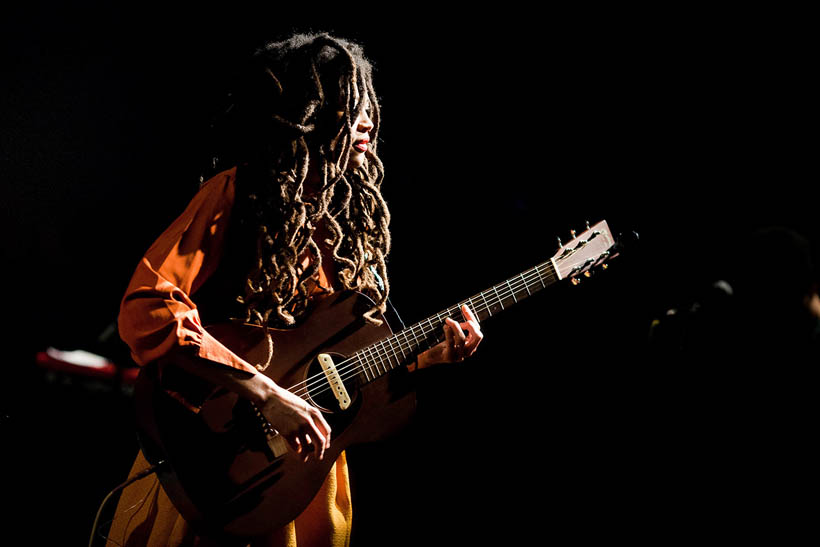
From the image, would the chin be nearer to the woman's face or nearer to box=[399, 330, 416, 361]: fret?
the woman's face

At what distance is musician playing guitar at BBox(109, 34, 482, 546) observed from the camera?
147cm

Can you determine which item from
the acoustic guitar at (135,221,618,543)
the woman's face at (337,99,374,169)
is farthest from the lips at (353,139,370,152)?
the acoustic guitar at (135,221,618,543)

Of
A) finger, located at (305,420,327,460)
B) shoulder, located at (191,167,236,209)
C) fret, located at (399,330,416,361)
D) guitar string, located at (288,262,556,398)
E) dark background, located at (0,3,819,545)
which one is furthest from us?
dark background, located at (0,3,819,545)

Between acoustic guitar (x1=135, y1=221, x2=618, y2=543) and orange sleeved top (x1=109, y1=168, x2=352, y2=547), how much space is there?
10cm

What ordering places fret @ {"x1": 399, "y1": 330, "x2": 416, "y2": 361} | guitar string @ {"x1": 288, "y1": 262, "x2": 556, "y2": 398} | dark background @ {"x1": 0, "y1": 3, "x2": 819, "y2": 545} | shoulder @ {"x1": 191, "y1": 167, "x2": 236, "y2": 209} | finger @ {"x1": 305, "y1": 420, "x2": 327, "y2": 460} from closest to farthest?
1. finger @ {"x1": 305, "y1": 420, "x2": 327, "y2": 460}
2. shoulder @ {"x1": 191, "y1": 167, "x2": 236, "y2": 209}
3. guitar string @ {"x1": 288, "y1": 262, "x2": 556, "y2": 398}
4. fret @ {"x1": 399, "y1": 330, "x2": 416, "y2": 361}
5. dark background @ {"x1": 0, "y1": 3, "x2": 819, "y2": 545}

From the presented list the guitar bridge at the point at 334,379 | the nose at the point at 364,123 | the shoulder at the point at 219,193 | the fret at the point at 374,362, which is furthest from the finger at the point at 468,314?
the shoulder at the point at 219,193

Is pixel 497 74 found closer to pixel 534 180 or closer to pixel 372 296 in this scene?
pixel 534 180

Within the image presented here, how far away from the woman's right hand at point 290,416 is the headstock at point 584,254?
1023mm

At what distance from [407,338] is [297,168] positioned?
0.70 meters

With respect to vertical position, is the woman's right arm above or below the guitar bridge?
above

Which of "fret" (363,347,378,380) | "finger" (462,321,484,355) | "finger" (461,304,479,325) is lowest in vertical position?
"finger" (462,321,484,355)

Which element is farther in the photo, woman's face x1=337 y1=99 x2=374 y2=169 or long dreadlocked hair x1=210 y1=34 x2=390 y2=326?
woman's face x1=337 y1=99 x2=374 y2=169

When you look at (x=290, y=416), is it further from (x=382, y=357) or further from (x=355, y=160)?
(x=355, y=160)

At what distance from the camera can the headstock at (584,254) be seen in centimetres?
192
